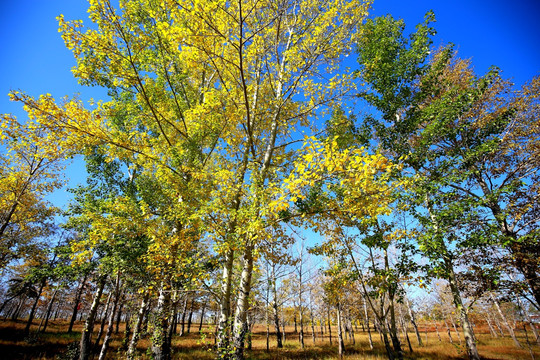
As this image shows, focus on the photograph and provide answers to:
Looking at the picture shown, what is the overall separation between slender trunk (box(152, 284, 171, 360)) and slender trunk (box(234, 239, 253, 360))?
215 cm

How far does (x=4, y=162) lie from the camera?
39.6 ft

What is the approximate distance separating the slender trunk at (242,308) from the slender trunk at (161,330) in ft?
7.06

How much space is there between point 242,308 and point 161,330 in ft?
9.08

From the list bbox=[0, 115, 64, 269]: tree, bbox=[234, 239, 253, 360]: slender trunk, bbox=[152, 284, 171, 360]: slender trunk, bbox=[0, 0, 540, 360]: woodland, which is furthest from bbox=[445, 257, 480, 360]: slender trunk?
bbox=[0, 115, 64, 269]: tree

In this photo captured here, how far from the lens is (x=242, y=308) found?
442cm

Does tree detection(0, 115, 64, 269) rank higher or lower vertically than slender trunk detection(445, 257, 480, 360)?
higher

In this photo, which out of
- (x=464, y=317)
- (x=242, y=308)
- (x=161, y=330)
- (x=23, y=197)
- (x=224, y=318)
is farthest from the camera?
(x=23, y=197)

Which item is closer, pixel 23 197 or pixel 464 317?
pixel 464 317

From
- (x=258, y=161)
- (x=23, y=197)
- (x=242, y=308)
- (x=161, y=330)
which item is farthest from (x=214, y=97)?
(x=23, y=197)

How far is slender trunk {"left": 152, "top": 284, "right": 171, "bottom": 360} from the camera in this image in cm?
538

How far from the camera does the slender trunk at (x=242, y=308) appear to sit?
159 inches

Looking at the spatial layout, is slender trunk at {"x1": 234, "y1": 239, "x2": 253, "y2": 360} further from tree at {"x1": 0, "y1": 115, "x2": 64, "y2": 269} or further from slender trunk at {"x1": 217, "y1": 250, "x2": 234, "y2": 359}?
tree at {"x1": 0, "y1": 115, "x2": 64, "y2": 269}

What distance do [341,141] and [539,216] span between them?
735 centimetres

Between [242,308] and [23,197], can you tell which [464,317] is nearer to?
[242,308]
